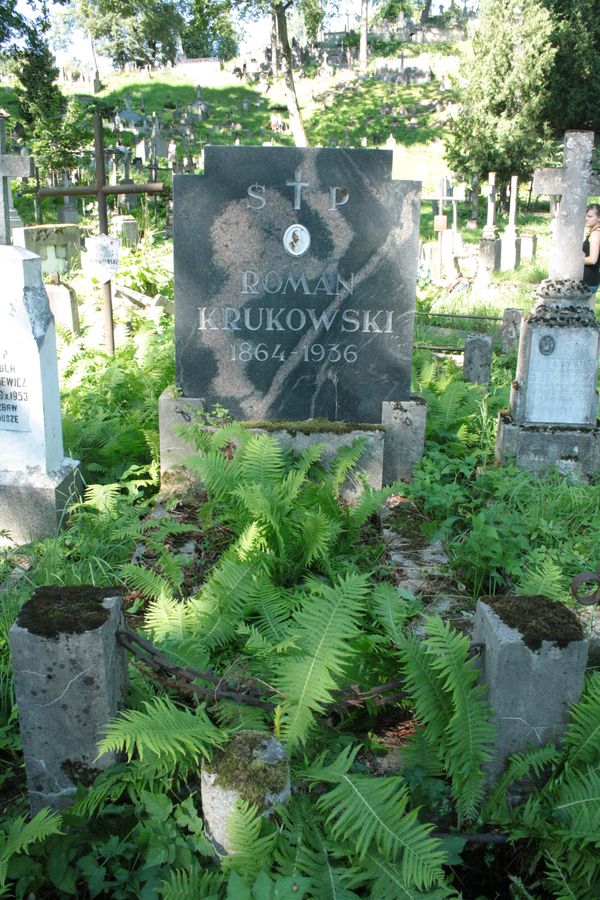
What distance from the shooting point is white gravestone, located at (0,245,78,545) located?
16.0 ft

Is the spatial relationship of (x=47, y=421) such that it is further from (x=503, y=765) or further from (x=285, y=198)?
(x=503, y=765)

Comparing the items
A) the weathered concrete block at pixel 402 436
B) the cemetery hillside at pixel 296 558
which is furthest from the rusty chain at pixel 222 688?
the weathered concrete block at pixel 402 436

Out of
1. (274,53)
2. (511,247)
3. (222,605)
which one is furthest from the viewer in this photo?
(274,53)

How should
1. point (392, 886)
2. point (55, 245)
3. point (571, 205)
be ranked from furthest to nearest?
point (55, 245) → point (571, 205) → point (392, 886)

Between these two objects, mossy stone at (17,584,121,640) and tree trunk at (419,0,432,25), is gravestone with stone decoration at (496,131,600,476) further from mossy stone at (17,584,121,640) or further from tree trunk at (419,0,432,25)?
tree trunk at (419,0,432,25)

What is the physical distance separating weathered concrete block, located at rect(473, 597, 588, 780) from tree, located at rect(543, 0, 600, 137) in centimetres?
2887

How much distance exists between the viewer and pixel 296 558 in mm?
4152

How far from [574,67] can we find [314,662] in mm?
30888

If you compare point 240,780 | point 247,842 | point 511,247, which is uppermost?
point 511,247

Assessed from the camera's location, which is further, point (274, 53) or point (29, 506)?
point (274, 53)

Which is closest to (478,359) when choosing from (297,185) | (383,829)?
(297,185)

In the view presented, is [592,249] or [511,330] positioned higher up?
[592,249]

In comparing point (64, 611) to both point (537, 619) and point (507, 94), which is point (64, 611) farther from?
point (507, 94)

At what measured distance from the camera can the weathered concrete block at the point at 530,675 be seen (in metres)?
2.54
